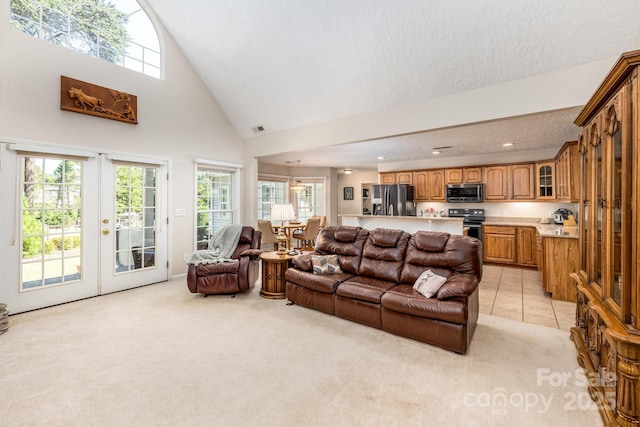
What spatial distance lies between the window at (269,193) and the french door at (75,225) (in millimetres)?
3343

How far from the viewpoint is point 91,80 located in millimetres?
4008

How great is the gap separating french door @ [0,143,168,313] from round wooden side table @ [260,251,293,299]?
200cm

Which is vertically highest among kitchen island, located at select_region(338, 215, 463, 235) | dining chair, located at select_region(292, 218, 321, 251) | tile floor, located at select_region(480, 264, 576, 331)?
kitchen island, located at select_region(338, 215, 463, 235)

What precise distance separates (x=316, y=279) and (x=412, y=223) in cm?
234

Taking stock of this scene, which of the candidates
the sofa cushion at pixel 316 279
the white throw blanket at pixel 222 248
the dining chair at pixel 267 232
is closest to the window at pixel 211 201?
the white throw blanket at pixel 222 248

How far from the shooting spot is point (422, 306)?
106 inches

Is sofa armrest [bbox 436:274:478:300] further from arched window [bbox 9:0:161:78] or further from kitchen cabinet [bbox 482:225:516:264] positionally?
arched window [bbox 9:0:161:78]

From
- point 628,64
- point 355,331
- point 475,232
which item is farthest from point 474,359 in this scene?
point 475,232

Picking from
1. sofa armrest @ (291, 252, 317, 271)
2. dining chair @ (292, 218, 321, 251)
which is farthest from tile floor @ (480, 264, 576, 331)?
dining chair @ (292, 218, 321, 251)

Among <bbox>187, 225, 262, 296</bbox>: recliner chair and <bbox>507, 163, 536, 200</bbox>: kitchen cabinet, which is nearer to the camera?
<bbox>187, 225, 262, 296</bbox>: recliner chair

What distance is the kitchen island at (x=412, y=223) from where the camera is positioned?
4.69 metres

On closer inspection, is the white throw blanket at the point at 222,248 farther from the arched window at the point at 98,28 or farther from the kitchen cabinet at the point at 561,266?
the kitchen cabinet at the point at 561,266

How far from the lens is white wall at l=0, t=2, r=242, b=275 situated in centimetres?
342

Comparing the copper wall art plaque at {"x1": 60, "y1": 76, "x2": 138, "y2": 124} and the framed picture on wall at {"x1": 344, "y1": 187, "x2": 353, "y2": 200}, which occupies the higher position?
the copper wall art plaque at {"x1": 60, "y1": 76, "x2": 138, "y2": 124}
